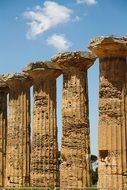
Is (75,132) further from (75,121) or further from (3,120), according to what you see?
(3,120)

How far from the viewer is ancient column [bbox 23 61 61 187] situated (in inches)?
1307

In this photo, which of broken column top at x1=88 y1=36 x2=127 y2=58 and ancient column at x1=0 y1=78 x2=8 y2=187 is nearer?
broken column top at x1=88 y1=36 x2=127 y2=58

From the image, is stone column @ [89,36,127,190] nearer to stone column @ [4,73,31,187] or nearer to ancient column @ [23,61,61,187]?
ancient column @ [23,61,61,187]

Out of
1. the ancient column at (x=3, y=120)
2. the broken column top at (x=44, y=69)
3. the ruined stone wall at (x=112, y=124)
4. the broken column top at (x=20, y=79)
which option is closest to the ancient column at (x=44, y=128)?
the broken column top at (x=44, y=69)

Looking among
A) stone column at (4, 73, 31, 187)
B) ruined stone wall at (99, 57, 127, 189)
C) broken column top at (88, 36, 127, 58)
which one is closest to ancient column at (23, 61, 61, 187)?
stone column at (4, 73, 31, 187)

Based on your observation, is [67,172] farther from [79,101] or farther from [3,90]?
Result: [3,90]

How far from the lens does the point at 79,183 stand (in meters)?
29.2

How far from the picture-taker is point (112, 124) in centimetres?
2516

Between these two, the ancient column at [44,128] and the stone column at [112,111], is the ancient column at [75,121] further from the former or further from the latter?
the stone column at [112,111]

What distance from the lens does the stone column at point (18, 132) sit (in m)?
36.4

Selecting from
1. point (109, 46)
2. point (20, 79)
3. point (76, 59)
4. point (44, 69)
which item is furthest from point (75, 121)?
point (20, 79)

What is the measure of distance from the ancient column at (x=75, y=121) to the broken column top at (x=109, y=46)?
4.33m

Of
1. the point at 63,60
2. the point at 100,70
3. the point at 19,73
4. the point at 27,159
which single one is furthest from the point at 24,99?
the point at 100,70

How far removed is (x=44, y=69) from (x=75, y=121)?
15.7 ft
